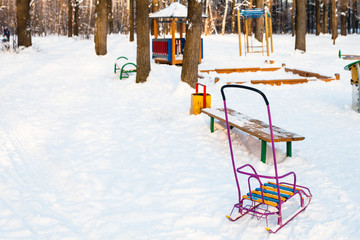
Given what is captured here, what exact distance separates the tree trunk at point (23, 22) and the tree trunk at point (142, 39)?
9029 mm

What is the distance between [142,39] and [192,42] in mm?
2109

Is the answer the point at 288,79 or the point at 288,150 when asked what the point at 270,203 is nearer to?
the point at 288,150

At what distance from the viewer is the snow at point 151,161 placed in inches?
171

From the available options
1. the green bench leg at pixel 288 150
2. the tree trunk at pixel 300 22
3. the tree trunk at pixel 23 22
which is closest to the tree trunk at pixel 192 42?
the green bench leg at pixel 288 150

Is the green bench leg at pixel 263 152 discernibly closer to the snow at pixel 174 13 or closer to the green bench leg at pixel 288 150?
the green bench leg at pixel 288 150

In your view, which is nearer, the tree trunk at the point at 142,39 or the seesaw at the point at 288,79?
the tree trunk at the point at 142,39

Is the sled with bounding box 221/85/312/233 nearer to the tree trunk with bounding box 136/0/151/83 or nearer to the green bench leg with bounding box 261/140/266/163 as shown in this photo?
the green bench leg with bounding box 261/140/266/163

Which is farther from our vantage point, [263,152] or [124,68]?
[124,68]

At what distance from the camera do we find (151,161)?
6504mm

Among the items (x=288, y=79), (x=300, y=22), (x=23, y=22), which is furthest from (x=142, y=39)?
(x=300, y=22)

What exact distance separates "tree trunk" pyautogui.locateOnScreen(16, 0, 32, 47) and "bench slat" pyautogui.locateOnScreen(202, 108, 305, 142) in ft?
46.2

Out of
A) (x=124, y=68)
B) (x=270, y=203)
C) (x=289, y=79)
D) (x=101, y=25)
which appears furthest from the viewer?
(x=101, y=25)

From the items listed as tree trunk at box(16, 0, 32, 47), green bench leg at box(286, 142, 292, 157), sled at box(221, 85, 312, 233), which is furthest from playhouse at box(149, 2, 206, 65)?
sled at box(221, 85, 312, 233)

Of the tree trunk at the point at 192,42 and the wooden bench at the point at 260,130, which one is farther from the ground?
the tree trunk at the point at 192,42
